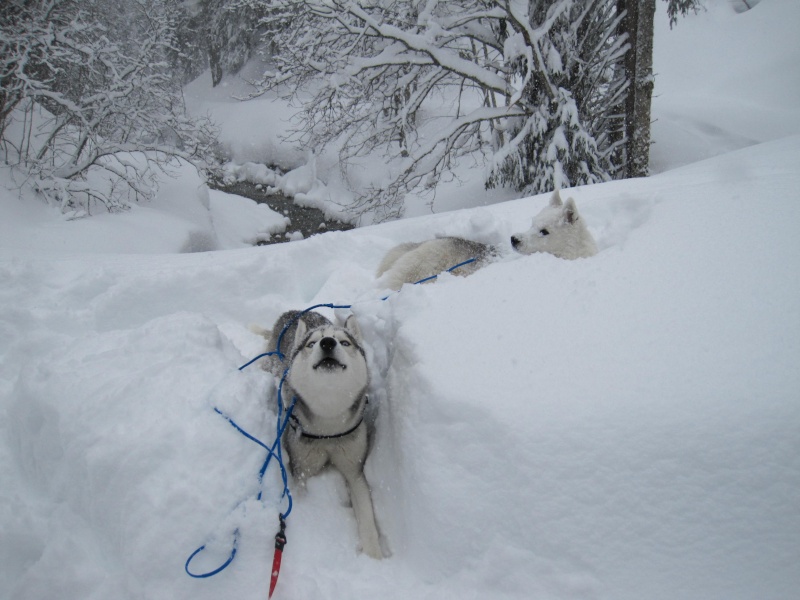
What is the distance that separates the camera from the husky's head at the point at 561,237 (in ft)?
12.0

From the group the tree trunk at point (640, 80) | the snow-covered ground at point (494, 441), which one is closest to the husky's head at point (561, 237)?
the snow-covered ground at point (494, 441)

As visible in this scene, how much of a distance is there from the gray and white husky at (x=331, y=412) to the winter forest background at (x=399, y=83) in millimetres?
6449

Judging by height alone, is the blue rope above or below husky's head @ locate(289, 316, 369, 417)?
below

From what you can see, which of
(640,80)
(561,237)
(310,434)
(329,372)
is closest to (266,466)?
(310,434)

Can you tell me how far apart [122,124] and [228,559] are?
1065 cm

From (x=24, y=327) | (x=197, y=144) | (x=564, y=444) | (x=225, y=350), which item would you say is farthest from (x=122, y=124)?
(x=564, y=444)

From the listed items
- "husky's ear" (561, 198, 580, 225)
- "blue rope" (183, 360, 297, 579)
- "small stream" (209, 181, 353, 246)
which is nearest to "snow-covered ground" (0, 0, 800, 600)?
"blue rope" (183, 360, 297, 579)

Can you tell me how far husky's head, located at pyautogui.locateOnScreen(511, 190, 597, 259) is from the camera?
12.0 feet

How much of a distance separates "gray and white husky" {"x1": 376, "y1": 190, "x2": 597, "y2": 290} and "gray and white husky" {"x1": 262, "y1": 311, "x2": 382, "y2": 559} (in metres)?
1.57

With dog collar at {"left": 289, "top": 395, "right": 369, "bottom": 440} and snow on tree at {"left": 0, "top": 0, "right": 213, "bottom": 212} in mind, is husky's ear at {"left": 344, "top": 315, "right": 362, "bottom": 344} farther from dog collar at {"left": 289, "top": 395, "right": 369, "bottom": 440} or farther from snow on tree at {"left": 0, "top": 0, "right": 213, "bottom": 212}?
snow on tree at {"left": 0, "top": 0, "right": 213, "bottom": 212}

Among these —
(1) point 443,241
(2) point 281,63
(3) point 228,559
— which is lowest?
(3) point 228,559

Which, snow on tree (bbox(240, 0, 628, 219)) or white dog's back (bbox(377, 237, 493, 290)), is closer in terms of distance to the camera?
white dog's back (bbox(377, 237, 493, 290))

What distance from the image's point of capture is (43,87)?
26.9 ft

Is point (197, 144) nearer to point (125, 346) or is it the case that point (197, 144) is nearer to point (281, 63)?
point (281, 63)
